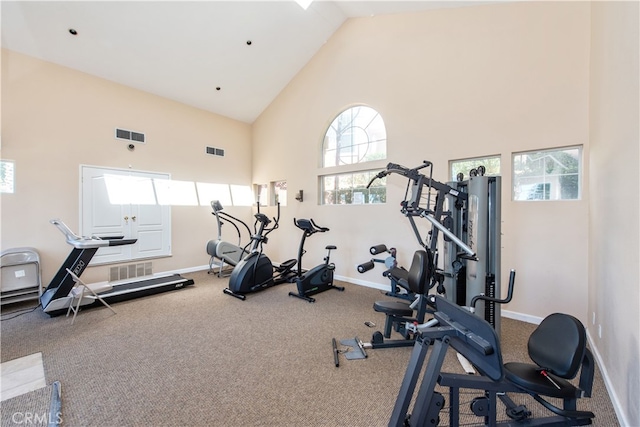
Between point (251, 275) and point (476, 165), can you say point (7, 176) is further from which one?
point (476, 165)

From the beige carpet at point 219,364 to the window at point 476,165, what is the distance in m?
2.03

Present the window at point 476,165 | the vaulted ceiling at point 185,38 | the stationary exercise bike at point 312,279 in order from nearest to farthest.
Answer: the window at point 476,165 < the vaulted ceiling at point 185,38 < the stationary exercise bike at point 312,279

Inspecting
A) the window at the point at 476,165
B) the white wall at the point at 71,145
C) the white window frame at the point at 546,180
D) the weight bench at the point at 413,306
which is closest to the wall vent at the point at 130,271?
the white wall at the point at 71,145

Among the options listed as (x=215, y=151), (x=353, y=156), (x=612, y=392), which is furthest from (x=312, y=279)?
(x=215, y=151)

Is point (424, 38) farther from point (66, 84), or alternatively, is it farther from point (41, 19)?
point (66, 84)

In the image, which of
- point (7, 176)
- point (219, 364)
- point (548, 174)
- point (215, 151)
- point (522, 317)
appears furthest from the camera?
point (215, 151)

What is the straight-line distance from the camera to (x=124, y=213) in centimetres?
507

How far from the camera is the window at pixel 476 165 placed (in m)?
3.55

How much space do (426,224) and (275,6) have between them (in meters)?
4.36

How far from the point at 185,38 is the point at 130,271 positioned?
4439 mm

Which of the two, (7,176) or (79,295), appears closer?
(79,295)

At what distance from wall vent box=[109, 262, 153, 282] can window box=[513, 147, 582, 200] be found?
6565mm

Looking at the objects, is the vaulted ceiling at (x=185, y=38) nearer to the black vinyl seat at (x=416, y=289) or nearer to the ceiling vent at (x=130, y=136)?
the ceiling vent at (x=130, y=136)
